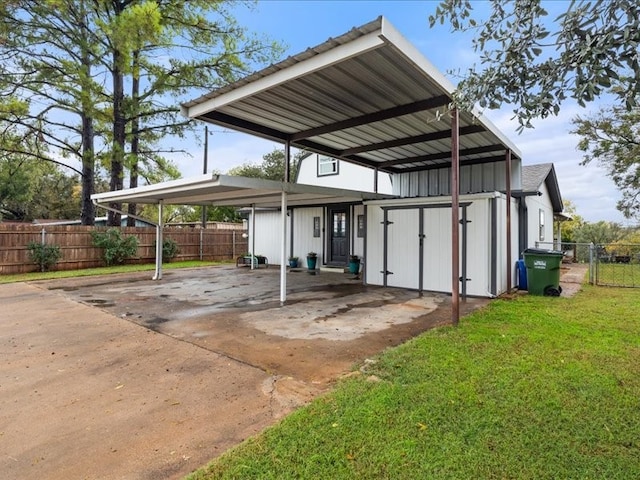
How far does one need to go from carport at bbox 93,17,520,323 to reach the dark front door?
274 cm

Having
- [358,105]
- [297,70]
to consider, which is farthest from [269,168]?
[297,70]

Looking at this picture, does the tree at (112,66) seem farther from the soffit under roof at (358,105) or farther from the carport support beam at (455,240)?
the carport support beam at (455,240)

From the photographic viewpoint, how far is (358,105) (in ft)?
21.7

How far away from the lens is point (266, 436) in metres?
2.46

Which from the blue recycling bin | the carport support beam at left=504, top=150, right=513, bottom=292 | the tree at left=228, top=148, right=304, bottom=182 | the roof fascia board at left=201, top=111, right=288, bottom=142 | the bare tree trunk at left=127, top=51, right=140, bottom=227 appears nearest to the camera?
the roof fascia board at left=201, top=111, right=288, bottom=142

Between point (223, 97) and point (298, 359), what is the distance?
4.34m

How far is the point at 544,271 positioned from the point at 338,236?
686cm

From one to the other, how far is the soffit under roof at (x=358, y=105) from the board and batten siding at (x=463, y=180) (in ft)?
1.22

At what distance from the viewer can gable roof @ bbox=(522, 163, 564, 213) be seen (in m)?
11.3

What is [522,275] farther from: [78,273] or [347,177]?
[78,273]

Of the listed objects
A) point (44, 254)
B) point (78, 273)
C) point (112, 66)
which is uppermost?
point (112, 66)

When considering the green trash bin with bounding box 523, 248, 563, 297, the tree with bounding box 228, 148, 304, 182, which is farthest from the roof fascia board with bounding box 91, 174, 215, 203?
the tree with bounding box 228, 148, 304, 182

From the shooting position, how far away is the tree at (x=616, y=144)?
558 inches

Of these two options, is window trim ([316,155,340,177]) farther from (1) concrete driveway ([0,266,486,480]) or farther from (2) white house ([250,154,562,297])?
(1) concrete driveway ([0,266,486,480])
